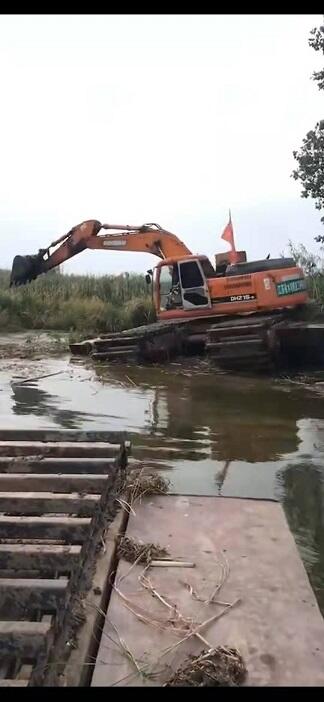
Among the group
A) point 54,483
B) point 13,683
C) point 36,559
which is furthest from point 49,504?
point 13,683

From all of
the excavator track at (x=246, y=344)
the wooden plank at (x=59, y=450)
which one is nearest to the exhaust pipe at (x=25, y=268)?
the excavator track at (x=246, y=344)

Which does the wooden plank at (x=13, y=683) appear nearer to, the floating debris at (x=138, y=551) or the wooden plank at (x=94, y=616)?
the wooden plank at (x=94, y=616)

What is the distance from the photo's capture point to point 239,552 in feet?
10.4

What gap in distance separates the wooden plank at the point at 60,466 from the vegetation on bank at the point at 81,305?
12865 mm

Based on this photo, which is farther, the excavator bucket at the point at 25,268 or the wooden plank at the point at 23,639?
the excavator bucket at the point at 25,268

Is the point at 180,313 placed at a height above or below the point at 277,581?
above

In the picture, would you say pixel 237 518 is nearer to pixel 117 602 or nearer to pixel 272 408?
pixel 117 602

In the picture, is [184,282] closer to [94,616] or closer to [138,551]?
[138,551]

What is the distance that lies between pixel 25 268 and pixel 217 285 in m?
4.84

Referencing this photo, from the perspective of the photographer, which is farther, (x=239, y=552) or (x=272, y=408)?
(x=272, y=408)

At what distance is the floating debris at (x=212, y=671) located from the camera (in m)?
2.14

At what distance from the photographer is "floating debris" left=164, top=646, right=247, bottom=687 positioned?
2137 millimetres

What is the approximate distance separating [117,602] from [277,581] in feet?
2.34
